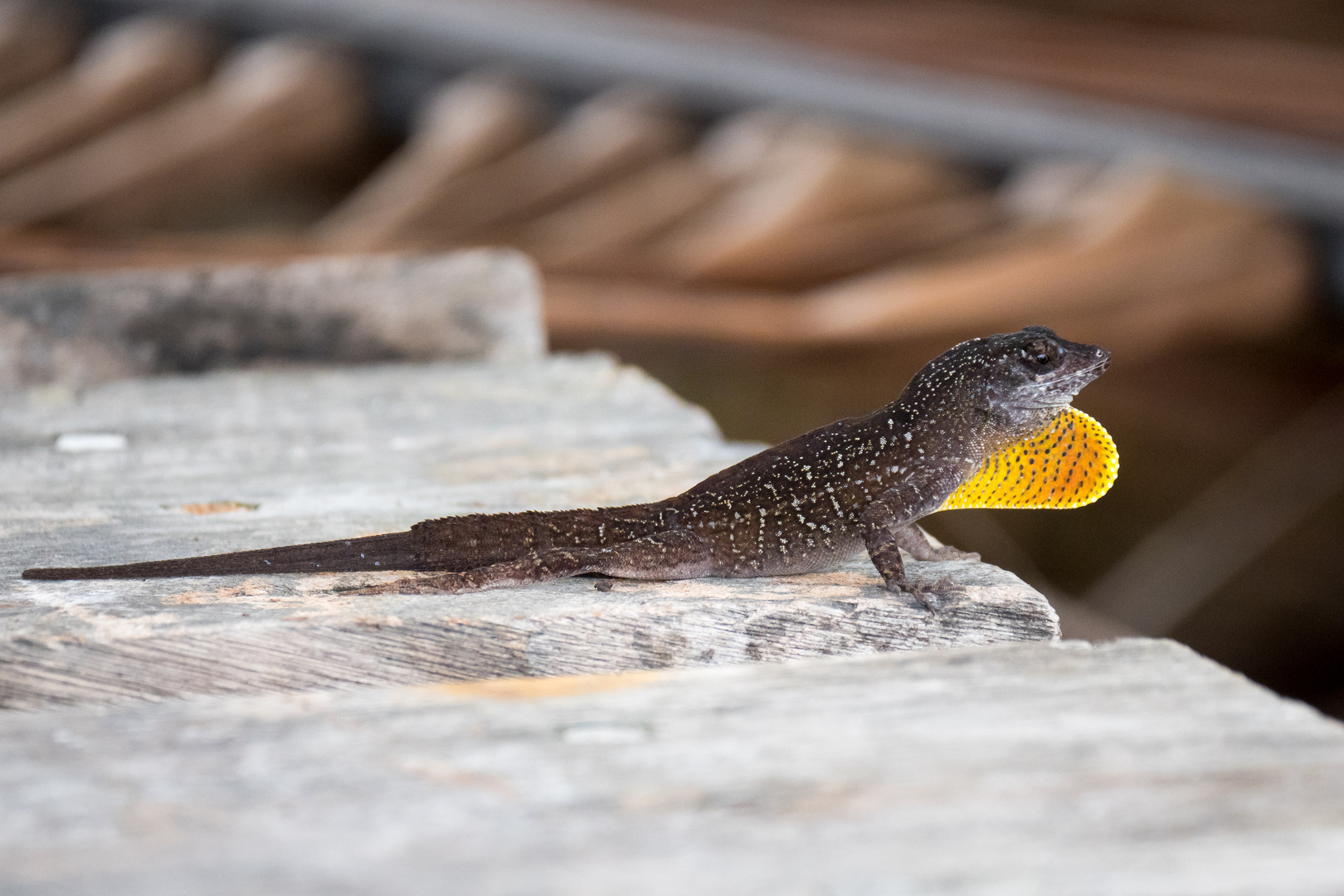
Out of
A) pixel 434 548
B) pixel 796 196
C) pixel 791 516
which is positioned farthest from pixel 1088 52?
pixel 434 548

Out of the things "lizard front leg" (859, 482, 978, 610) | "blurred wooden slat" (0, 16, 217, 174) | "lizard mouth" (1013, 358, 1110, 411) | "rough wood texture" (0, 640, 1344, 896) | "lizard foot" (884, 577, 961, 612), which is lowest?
"rough wood texture" (0, 640, 1344, 896)

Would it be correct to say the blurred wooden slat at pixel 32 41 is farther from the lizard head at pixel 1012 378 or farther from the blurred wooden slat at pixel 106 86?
the lizard head at pixel 1012 378

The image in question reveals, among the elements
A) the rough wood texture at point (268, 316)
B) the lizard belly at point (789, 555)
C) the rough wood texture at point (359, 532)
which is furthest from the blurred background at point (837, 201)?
the lizard belly at point (789, 555)

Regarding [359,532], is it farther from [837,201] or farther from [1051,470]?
[837,201]

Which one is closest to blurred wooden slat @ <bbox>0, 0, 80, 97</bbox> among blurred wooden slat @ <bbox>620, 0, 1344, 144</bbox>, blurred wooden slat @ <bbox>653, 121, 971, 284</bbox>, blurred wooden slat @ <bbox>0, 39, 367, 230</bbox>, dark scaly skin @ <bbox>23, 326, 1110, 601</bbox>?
blurred wooden slat @ <bbox>0, 39, 367, 230</bbox>

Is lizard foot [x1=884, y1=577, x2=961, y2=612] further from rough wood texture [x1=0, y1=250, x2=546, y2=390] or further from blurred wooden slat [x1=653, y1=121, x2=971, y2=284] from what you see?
blurred wooden slat [x1=653, y1=121, x2=971, y2=284]

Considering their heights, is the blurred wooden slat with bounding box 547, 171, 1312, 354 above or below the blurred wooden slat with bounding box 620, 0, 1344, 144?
below

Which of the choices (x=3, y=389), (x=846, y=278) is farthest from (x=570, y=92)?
(x=3, y=389)
